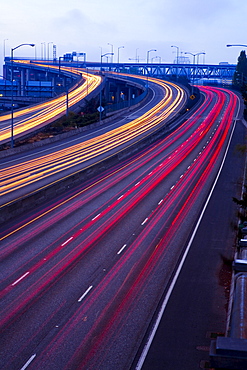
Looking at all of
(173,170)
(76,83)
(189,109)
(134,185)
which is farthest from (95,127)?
(76,83)

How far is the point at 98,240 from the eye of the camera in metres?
30.9

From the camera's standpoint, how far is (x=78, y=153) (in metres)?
64.5

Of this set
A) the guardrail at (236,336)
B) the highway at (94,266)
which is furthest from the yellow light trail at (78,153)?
the guardrail at (236,336)

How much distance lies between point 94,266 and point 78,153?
39.0m

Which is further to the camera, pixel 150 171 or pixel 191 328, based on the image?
pixel 150 171

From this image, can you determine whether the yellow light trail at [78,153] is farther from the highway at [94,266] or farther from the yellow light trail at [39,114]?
the yellow light trail at [39,114]

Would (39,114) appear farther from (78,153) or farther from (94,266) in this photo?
(94,266)

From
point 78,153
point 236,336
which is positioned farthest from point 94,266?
point 78,153

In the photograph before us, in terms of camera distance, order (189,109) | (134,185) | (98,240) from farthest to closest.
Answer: (189,109) → (134,185) → (98,240)

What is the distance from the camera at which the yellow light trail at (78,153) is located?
48.4 metres

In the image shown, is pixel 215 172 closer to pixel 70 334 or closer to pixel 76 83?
pixel 70 334

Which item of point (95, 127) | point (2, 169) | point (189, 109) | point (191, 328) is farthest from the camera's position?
point (189, 109)

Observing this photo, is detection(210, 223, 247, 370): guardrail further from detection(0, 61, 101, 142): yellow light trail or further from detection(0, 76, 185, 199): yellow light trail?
detection(0, 61, 101, 142): yellow light trail

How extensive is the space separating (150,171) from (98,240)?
23.7 m
